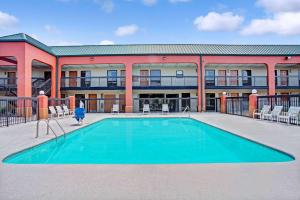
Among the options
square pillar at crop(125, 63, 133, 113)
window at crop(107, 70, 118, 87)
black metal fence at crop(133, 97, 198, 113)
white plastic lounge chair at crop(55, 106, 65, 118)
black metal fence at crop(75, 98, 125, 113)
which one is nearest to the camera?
white plastic lounge chair at crop(55, 106, 65, 118)

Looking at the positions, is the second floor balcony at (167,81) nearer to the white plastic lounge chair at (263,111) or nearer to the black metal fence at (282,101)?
the black metal fence at (282,101)

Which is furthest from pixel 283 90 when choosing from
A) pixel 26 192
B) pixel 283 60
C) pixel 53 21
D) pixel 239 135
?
pixel 26 192

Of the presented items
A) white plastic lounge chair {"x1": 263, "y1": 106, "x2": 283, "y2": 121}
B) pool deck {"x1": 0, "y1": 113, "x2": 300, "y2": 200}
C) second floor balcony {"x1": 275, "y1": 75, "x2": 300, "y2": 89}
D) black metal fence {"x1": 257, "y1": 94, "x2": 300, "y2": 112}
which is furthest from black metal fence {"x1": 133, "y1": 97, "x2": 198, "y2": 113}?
pool deck {"x1": 0, "y1": 113, "x2": 300, "y2": 200}

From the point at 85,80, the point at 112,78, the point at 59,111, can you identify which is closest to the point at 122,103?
the point at 112,78

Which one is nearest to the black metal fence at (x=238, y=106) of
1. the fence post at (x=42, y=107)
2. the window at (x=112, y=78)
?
the window at (x=112, y=78)

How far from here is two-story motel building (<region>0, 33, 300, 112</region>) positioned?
71.3ft

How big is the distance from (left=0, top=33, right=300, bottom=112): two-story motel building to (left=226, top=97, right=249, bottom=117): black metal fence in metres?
2.79

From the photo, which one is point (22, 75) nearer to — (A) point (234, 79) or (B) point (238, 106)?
(B) point (238, 106)

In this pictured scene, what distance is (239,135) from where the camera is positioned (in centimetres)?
823

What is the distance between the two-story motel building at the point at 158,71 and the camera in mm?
21719

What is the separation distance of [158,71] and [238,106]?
33.2 ft

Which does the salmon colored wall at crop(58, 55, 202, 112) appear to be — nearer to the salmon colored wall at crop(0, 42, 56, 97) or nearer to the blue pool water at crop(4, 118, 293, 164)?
the salmon colored wall at crop(0, 42, 56, 97)

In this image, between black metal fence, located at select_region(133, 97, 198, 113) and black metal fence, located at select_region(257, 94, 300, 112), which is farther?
black metal fence, located at select_region(133, 97, 198, 113)

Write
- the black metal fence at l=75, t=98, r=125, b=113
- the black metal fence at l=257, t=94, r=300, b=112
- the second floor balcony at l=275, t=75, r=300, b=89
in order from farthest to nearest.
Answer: the black metal fence at l=75, t=98, r=125, b=113 → the second floor balcony at l=275, t=75, r=300, b=89 → the black metal fence at l=257, t=94, r=300, b=112
